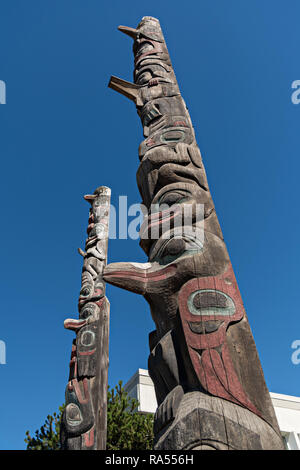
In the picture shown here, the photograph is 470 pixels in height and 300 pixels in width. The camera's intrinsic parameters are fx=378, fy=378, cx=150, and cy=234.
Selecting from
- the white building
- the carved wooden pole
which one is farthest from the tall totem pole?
the white building

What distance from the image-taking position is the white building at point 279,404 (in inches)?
494

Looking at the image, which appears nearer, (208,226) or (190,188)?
(208,226)

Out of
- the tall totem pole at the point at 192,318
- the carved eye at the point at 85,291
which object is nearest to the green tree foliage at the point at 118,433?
the carved eye at the point at 85,291

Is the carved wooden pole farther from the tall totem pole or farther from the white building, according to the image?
the white building

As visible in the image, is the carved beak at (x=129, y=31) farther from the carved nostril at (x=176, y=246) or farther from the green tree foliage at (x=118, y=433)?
the green tree foliage at (x=118, y=433)

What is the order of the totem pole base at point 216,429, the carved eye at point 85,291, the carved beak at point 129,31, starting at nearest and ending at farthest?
1. the totem pole base at point 216,429
2. the carved eye at point 85,291
3. the carved beak at point 129,31

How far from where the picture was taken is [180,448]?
1861 mm

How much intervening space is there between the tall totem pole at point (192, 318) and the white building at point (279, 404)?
33.9ft

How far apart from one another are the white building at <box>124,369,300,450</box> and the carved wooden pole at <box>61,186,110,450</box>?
7.20m

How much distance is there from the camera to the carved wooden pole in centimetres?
471

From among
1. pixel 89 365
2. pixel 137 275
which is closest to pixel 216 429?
pixel 137 275

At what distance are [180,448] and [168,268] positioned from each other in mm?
1171
